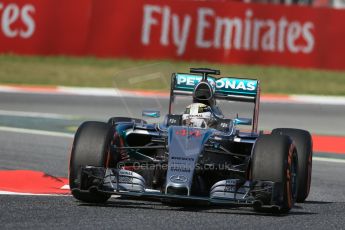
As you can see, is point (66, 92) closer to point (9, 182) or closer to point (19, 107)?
point (19, 107)

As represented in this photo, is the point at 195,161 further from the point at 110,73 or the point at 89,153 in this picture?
the point at 110,73

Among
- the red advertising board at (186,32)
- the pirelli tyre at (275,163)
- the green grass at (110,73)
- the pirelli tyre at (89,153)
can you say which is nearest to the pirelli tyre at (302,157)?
the pirelli tyre at (275,163)

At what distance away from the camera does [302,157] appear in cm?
1058

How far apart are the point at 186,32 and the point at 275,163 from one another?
15576mm

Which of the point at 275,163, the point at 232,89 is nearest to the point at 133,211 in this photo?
the point at 275,163

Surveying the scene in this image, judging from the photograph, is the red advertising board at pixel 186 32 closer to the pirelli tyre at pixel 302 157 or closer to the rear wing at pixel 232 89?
the rear wing at pixel 232 89

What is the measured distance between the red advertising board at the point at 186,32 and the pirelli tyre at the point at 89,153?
14.3 m

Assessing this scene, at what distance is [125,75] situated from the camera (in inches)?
444

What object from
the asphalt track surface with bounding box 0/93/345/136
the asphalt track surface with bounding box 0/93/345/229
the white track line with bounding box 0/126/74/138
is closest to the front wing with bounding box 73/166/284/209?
the asphalt track surface with bounding box 0/93/345/229

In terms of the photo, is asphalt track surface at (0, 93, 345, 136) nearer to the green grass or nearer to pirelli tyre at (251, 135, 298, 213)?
the green grass

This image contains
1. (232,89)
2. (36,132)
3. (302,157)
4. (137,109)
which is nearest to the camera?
(302,157)

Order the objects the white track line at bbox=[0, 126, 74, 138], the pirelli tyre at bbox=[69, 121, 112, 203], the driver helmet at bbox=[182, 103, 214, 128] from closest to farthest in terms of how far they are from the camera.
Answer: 1. the pirelli tyre at bbox=[69, 121, 112, 203]
2. the driver helmet at bbox=[182, 103, 214, 128]
3. the white track line at bbox=[0, 126, 74, 138]

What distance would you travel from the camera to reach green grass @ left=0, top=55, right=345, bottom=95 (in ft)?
78.4

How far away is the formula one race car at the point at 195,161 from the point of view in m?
9.54
